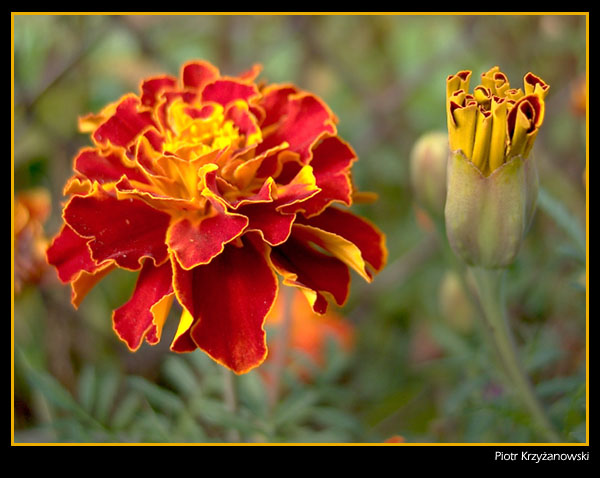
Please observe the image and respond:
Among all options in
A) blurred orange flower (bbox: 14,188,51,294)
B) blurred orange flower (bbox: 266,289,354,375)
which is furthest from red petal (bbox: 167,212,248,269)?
blurred orange flower (bbox: 266,289,354,375)

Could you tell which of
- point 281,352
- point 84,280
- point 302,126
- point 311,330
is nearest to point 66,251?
point 84,280

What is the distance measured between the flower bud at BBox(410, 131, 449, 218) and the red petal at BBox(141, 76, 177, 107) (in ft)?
0.87

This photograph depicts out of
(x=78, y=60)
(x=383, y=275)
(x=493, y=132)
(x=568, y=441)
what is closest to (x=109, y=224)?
(x=493, y=132)

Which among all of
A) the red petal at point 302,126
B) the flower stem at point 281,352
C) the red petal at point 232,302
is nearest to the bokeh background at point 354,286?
the flower stem at point 281,352

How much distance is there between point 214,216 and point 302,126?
0.43 ft

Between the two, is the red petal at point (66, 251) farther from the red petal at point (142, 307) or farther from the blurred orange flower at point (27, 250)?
the blurred orange flower at point (27, 250)

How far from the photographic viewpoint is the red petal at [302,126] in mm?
571

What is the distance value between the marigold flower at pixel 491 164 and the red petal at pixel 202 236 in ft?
0.58

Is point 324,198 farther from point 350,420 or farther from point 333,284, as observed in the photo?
point 350,420

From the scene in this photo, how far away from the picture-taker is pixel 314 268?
56cm

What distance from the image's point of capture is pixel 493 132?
46 cm

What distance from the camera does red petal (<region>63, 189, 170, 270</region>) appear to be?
0.51 meters

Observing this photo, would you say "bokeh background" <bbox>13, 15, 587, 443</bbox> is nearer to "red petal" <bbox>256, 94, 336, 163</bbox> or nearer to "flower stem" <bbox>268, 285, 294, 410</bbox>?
"flower stem" <bbox>268, 285, 294, 410</bbox>

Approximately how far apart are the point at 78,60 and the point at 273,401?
67 centimetres
